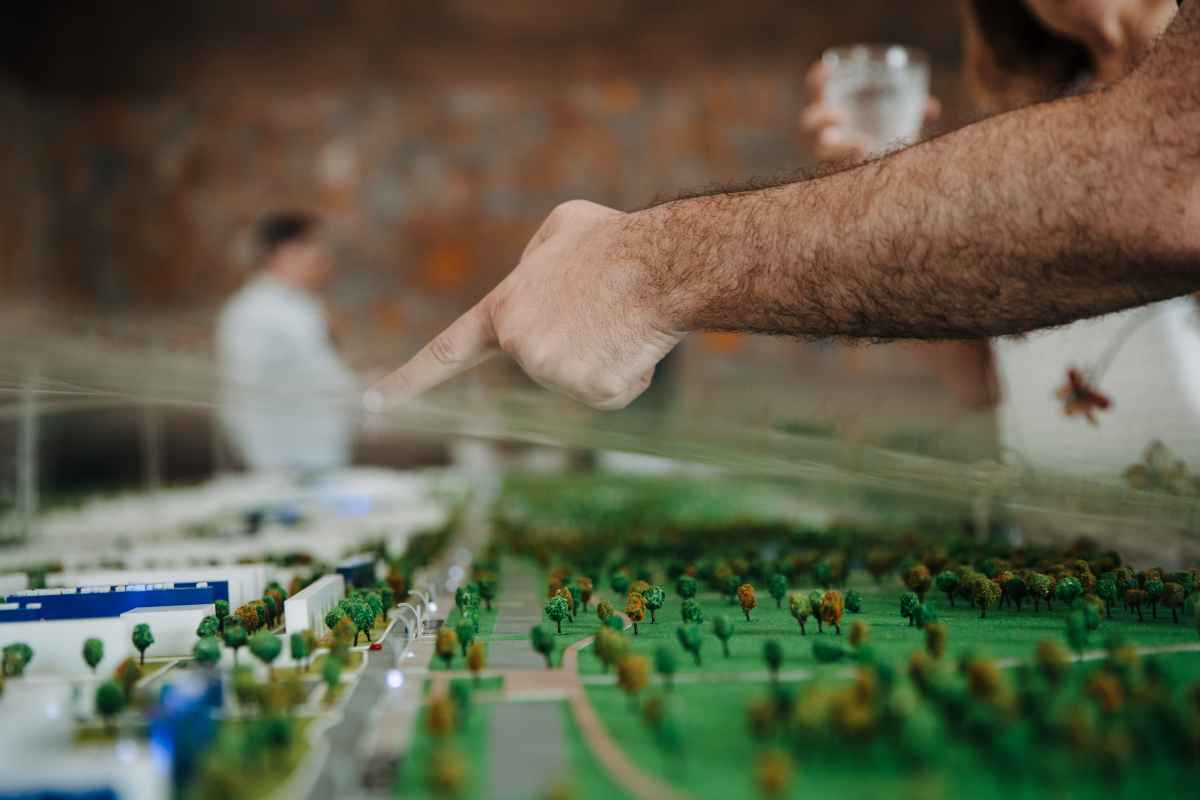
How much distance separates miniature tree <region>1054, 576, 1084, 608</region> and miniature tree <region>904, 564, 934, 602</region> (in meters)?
0.12

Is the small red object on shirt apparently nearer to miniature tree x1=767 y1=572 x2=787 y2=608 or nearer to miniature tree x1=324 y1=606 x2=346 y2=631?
miniature tree x1=767 y1=572 x2=787 y2=608

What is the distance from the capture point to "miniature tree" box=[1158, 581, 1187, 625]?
92 centimetres

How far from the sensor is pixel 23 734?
58 centimetres

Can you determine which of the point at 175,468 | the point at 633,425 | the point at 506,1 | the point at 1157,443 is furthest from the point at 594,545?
the point at 506,1

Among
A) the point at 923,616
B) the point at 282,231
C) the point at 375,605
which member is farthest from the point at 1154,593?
the point at 282,231

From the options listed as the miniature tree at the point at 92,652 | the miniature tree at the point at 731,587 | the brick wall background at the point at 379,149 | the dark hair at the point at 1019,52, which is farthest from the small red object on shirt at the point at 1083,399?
the brick wall background at the point at 379,149

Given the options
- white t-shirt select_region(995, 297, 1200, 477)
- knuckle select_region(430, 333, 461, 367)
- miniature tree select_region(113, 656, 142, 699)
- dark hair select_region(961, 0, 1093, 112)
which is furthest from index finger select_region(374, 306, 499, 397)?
dark hair select_region(961, 0, 1093, 112)

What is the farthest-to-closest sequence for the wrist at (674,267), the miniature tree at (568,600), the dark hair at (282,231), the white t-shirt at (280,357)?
the dark hair at (282,231)
the white t-shirt at (280,357)
the wrist at (674,267)
the miniature tree at (568,600)

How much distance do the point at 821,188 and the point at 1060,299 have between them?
240mm

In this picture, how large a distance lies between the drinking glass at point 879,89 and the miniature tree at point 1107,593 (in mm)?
1095

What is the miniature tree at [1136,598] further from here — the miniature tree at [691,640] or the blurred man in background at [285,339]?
the blurred man in background at [285,339]

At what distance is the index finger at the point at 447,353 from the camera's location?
111cm

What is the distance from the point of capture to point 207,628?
Answer: 0.81m

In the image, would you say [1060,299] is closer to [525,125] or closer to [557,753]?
[557,753]
